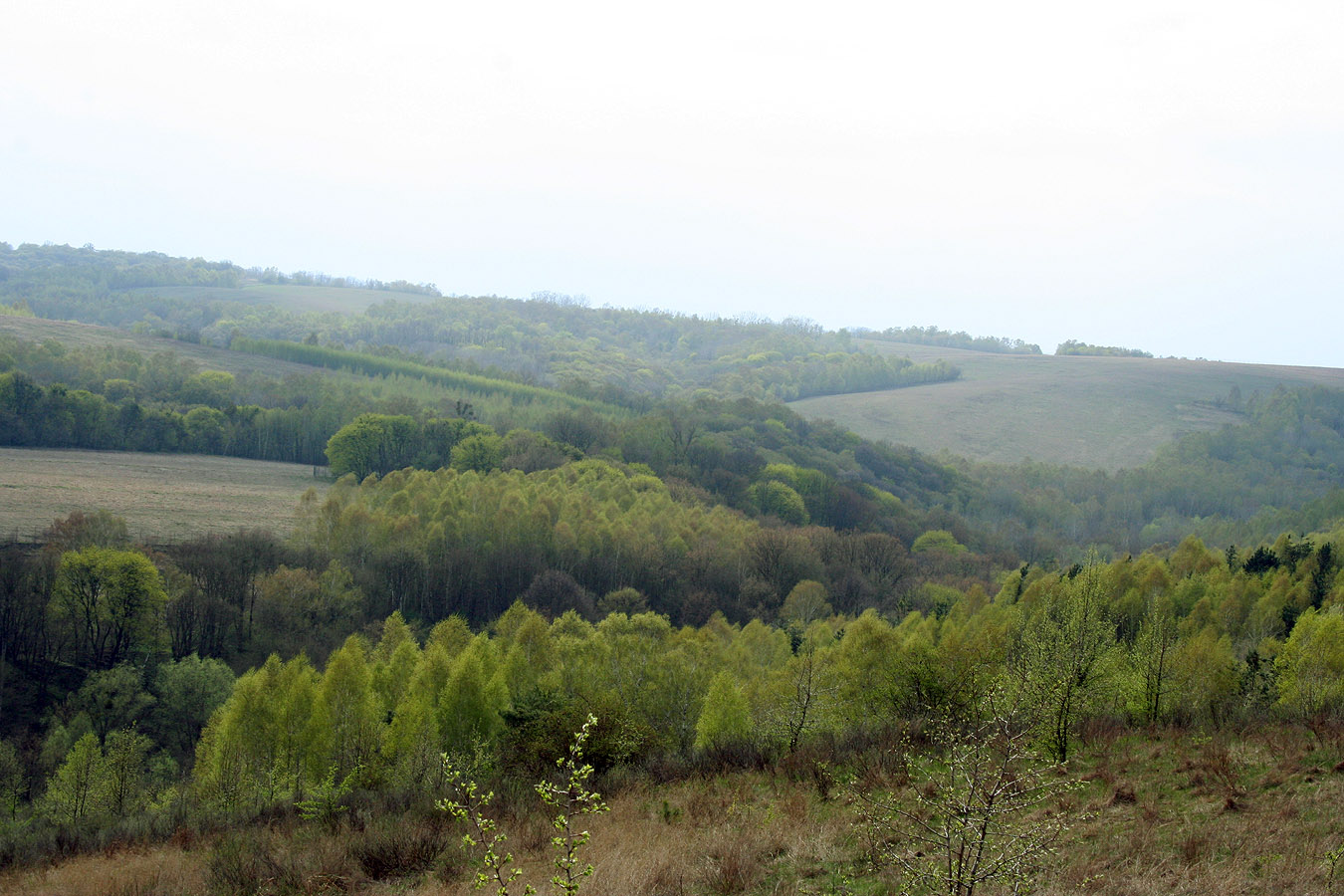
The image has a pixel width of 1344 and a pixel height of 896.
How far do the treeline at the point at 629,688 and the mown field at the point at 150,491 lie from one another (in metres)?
14.2

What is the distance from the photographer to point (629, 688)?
34.7 m

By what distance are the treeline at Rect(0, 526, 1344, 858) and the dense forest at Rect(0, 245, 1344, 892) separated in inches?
6.3

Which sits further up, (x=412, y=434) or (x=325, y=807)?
(x=412, y=434)

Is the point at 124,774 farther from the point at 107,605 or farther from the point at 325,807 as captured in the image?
the point at 107,605

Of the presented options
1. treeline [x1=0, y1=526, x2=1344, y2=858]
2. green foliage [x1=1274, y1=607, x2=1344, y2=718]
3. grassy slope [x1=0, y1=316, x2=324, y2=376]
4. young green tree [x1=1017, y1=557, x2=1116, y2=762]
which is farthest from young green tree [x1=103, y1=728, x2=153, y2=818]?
grassy slope [x1=0, y1=316, x2=324, y2=376]

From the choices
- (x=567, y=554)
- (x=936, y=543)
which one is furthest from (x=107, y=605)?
(x=936, y=543)

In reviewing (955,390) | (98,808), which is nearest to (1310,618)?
(98,808)

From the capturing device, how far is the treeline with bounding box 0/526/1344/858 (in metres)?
24.2

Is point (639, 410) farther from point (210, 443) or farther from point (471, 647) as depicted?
point (471, 647)

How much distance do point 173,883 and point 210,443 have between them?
94.2 meters

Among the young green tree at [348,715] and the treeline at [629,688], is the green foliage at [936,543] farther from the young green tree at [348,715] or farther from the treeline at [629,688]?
the young green tree at [348,715]

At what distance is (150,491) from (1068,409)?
15222 centimetres

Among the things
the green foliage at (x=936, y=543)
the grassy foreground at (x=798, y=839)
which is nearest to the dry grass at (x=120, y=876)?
the grassy foreground at (x=798, y=839)

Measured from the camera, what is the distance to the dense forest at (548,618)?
24.5 m
